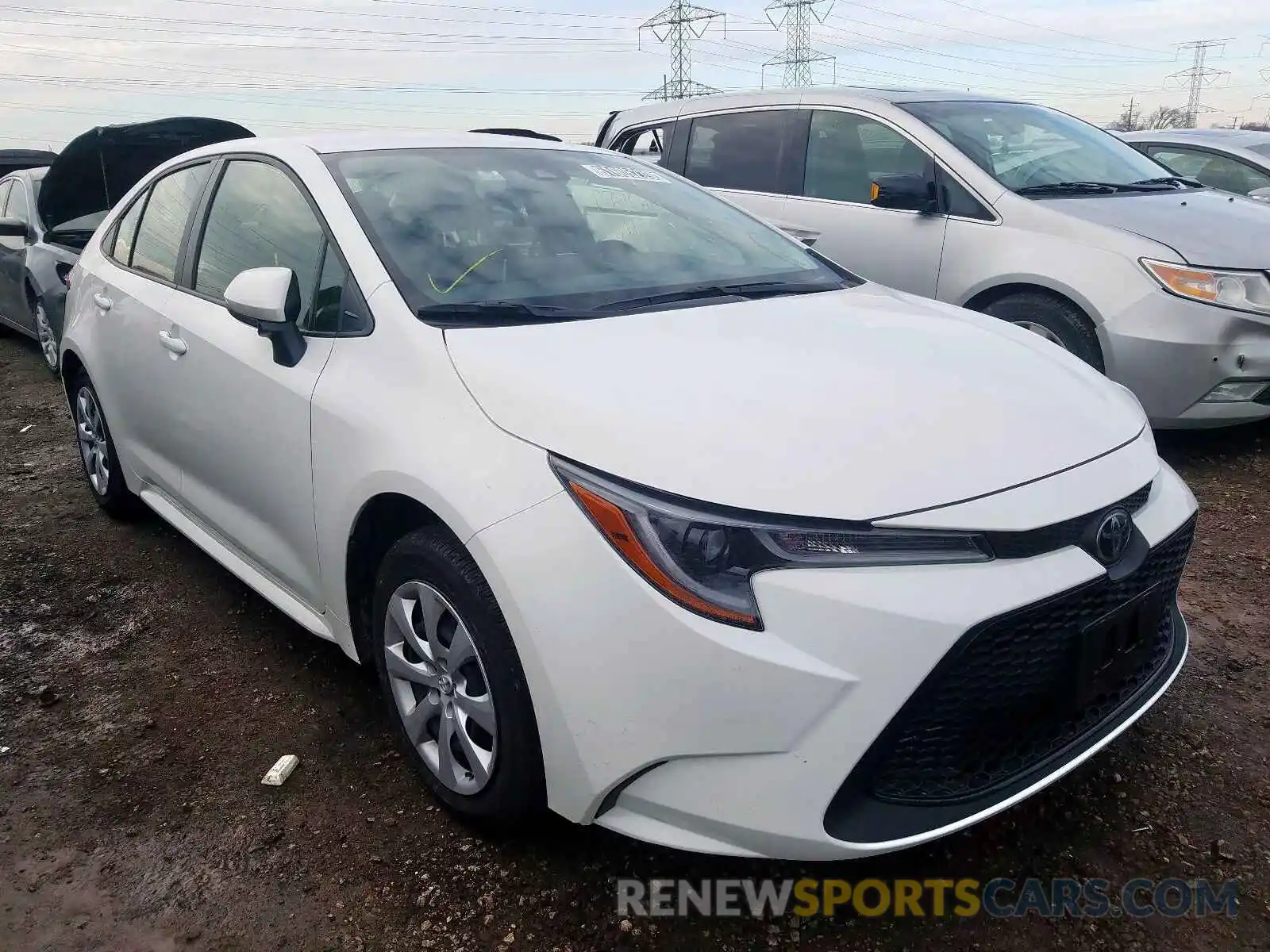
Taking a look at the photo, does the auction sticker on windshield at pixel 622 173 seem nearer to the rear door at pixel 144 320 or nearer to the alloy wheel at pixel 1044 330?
the rear door at pixel 144 320

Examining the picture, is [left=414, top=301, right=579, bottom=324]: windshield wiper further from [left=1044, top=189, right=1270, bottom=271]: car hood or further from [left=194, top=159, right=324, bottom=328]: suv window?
[left=1044, top=189, right=1270, bottom=271]: car hood

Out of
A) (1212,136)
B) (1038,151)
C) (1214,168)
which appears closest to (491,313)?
(1038,151)

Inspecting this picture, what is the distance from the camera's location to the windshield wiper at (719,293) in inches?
97.3

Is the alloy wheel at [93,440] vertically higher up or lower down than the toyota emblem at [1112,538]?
lower down

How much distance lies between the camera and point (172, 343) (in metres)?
3.13

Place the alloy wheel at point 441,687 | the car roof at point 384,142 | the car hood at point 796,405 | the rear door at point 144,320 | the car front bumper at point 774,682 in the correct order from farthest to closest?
the rear door at point 144,320 → the car roof at point 384,142 → the alloy wheel at point 441,687 → the car hood at point 796,405 → the car front bumper at point 774,682

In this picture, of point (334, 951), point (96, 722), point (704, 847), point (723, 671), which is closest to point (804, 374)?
point (723, 671)

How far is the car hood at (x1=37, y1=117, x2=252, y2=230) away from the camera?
5.88 meters

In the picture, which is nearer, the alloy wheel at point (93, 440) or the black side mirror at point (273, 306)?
the black side mirror at point (273, 306)

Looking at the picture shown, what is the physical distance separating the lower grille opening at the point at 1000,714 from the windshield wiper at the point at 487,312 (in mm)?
1231

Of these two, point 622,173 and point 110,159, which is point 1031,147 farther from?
point 110,159

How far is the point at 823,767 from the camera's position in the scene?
5.51 feet

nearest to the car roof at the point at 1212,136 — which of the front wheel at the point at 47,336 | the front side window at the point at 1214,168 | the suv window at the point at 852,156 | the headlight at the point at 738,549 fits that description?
the front side window at the point at 1214,168

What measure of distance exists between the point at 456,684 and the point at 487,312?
0.88 metres
